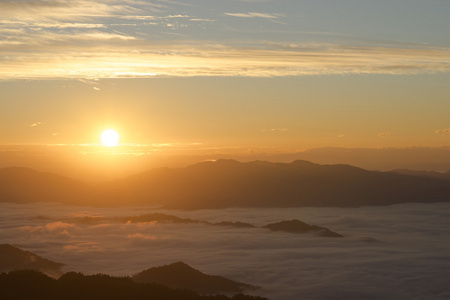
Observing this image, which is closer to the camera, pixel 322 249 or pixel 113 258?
pixel 113 258

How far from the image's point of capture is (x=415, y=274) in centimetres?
11506

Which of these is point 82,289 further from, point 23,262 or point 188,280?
point 23,262

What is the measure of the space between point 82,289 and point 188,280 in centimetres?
2692

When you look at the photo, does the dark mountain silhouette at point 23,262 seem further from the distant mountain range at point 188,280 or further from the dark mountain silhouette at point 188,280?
the dark mountain silhouette at point 188,280

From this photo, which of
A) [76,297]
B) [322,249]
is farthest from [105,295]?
[322,249]

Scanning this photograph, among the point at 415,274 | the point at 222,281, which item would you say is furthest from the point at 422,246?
the point at 222,281

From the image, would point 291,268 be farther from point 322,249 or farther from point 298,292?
point 322,249

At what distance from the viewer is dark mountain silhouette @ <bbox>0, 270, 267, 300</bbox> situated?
3125 inches

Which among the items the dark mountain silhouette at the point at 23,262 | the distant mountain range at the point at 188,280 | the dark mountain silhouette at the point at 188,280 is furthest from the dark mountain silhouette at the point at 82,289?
the dark mountain silhouette at the point at 23,262

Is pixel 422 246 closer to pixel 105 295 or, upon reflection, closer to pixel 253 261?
pixel 253 261

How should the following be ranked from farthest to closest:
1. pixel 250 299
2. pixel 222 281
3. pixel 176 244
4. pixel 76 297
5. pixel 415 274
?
pixel 176 244, pixel 415 274, pixel 222 281, pixel 250 299, pixel 76 297

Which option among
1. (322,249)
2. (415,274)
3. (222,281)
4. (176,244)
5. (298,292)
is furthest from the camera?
(176,244)

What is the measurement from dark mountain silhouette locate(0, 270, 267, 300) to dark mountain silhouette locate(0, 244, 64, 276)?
37.9 metres

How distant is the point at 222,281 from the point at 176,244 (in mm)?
74608
